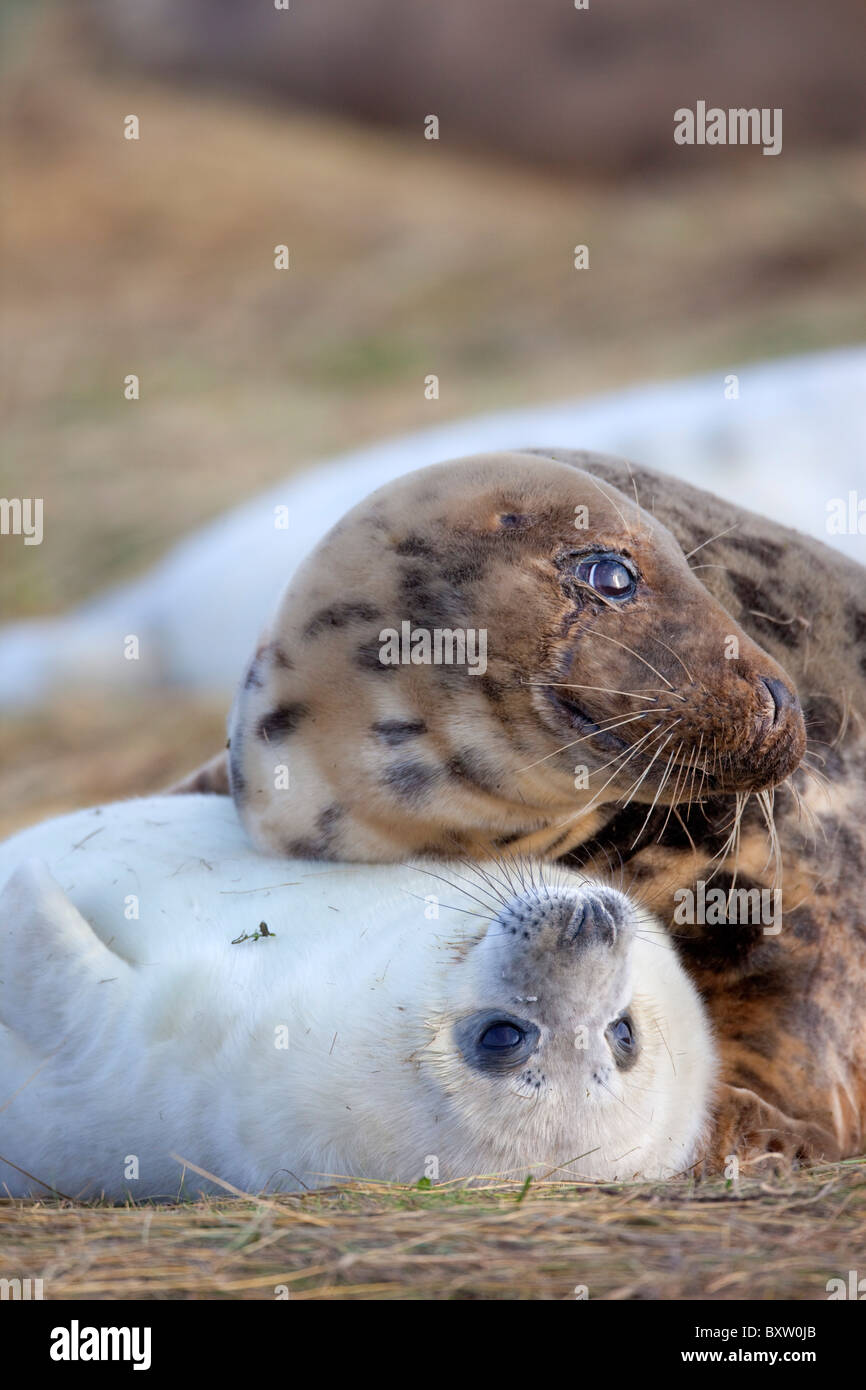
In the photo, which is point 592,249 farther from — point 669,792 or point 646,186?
point 669,792

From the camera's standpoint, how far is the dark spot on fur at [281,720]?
2.88 meters

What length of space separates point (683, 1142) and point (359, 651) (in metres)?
0.97

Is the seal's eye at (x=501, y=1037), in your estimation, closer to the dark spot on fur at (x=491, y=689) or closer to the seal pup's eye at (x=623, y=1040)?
the seal pup's eye at (x=623, y=1040)

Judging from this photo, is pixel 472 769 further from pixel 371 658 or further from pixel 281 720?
pixel 281 720

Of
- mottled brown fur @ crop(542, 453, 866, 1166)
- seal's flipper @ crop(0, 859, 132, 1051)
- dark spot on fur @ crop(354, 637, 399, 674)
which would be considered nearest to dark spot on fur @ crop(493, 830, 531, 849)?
mottled brown fur @ crop(542, 453, 866, 1166)

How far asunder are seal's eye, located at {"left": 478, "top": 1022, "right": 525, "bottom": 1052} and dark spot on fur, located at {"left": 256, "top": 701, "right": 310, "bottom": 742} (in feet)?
2.29

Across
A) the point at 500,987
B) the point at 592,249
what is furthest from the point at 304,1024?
the point at 592,249

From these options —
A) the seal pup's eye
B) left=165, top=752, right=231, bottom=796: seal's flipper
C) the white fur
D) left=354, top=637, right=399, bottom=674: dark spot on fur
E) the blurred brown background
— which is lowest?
the seal pup's eye

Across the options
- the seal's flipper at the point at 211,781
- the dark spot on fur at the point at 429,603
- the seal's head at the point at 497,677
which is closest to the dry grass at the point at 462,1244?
the seal's head at the point at 497,677

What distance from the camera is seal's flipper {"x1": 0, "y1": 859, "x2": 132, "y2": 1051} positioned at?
2771mm

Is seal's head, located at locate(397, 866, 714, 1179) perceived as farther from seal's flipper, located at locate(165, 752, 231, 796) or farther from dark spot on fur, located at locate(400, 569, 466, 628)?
seal's flipper, located at locate(165, 752, 231, 796)

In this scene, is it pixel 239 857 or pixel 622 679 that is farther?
pixel 239 857

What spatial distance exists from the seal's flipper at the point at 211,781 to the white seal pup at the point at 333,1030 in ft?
2.13

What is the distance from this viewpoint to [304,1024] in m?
2.65
